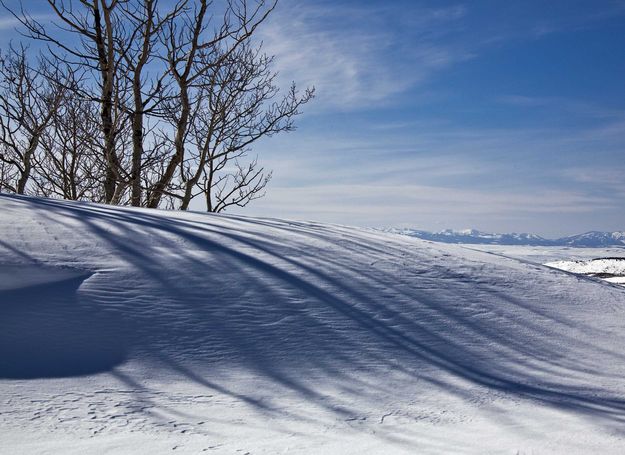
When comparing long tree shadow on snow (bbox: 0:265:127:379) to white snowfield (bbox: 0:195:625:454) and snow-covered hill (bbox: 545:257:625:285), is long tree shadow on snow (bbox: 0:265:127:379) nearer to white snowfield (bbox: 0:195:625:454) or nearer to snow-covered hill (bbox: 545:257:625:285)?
white snowfield (bbox: 0:195:625:454)

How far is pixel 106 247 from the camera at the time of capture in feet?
10.6

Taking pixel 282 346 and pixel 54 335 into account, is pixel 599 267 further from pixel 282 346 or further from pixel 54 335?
pixel 54 335

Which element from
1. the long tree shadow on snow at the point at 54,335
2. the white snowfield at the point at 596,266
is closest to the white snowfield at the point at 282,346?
the long tree shadow on snow at the point at 54,335

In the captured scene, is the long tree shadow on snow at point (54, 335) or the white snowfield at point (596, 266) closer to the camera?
the long tree shadow on snow at point (54, 335)

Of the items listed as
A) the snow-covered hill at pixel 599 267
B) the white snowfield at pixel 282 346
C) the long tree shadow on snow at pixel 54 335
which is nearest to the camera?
the white snowfield at pixel 282 346

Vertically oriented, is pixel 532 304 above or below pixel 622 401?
above

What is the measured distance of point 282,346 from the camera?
2.51 metres

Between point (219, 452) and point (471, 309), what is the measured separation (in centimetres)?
183

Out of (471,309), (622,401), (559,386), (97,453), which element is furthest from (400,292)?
(97,453)

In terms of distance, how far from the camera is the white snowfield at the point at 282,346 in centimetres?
185

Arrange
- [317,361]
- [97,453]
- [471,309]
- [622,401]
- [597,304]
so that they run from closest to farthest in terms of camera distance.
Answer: [97,453] → [622,401] → [317,361] → [471,309] → [597,304]

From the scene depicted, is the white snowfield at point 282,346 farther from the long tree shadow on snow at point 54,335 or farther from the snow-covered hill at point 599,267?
the snow-covered hill at point 599,267

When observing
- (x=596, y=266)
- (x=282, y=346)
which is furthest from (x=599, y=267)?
(x=282, y=346)

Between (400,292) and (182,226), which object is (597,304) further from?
(182,226)
